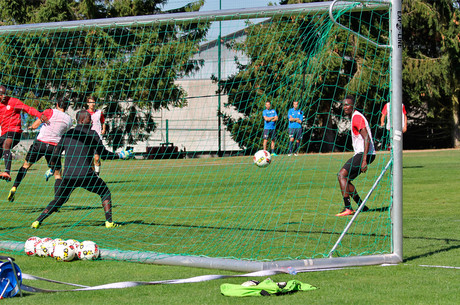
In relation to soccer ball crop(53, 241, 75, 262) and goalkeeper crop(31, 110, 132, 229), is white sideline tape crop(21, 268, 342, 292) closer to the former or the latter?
soccer ball crop(53, 241, 75, 262)

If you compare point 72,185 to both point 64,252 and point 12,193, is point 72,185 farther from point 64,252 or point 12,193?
point 12,193

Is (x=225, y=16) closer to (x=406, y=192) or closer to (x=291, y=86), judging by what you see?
(x=291, y=86)

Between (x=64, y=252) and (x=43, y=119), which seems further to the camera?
(x=43, y=119)

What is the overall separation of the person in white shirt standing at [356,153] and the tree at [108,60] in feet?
9.55

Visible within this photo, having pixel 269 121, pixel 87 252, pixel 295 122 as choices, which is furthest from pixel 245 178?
pixel 87 252

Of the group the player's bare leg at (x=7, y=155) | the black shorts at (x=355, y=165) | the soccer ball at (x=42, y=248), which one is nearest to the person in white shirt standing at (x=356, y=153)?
the black shorts at (x=355, y=165)

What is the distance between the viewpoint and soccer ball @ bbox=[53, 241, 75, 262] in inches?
281

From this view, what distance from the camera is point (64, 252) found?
7.13 m

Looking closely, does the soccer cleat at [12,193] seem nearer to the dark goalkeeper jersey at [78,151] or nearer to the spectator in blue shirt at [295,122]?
the dark goalkeeper jersey at [78,151]

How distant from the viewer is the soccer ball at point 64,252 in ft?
23.4

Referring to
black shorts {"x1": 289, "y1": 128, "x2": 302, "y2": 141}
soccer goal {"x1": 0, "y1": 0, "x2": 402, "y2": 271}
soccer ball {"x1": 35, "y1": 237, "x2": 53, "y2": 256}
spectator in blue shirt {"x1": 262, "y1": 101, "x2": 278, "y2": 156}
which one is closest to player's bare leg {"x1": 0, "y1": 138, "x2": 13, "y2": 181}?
soccer goal {"x1": 0, "y1": 0, "x2": 402, "y2": 271}

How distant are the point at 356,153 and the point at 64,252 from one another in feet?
18.1

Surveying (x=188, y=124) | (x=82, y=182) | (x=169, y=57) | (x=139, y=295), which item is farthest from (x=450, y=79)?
(x=139, y=295)

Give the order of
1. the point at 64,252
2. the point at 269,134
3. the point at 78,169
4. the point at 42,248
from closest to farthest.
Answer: the point at 64,252 → the point at 42,248 → the point at 78,169 → the point at 269,134
